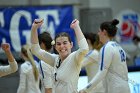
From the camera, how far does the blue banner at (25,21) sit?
11.9 meters

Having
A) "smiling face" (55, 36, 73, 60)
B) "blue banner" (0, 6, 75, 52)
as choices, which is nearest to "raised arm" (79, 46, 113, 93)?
"smiling face" (55, 36, 73, 60)

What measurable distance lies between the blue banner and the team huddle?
17.9 feet

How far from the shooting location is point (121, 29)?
14.2m

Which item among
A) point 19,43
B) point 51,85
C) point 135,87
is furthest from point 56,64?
point 19,43

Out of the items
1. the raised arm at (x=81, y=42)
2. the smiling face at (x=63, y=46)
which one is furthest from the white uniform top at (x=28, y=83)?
the raised arm at (x=81, y=42)

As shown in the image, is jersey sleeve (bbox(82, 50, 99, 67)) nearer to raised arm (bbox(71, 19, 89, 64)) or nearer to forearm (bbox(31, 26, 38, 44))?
forearm (bbox(31, 26, 38, 44))

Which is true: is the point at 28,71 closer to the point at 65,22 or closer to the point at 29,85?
the point at 29,85

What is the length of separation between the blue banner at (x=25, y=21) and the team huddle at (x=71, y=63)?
5448mm

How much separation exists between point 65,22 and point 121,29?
9.02 feet

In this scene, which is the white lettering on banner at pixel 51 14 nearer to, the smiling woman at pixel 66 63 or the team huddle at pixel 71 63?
the team huddle at pixel 71 63

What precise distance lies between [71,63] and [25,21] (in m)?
7.91

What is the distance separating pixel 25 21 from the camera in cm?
1200

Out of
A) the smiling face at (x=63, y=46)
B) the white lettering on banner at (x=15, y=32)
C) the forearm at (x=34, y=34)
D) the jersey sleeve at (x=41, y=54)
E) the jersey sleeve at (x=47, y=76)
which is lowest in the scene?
the white lettering on banner at (x=15, y=32)

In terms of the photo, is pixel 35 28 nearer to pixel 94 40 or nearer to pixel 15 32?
pixel 94 40
